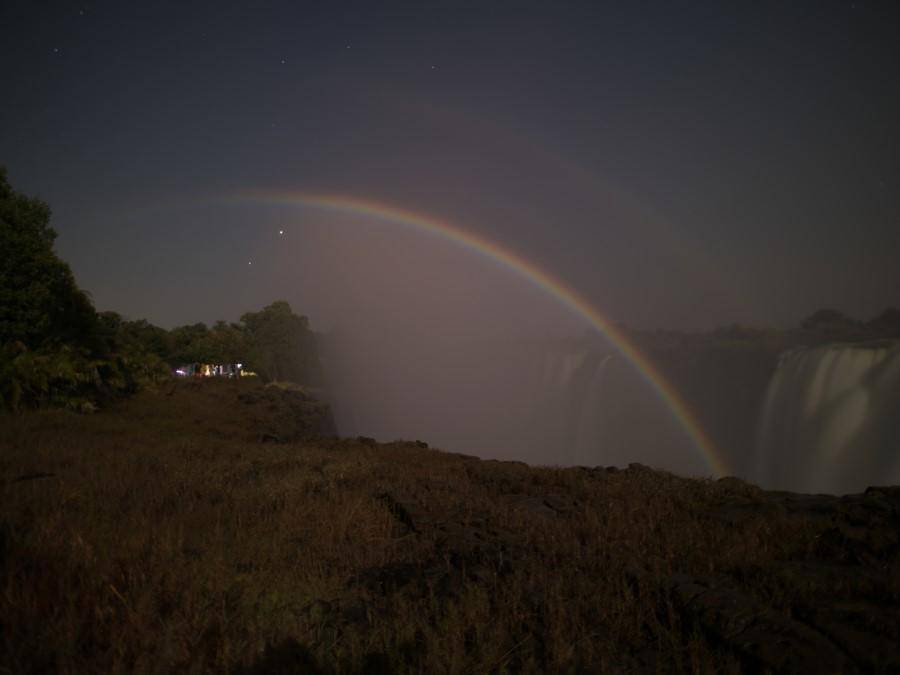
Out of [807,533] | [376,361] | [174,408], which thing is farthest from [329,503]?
[376,361]

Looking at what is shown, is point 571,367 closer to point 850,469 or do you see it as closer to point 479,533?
point 850,469

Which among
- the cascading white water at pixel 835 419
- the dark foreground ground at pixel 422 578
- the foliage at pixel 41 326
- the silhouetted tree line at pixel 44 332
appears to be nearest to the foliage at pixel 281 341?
the silhouetted tree line at pixel 44 332

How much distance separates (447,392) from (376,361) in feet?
78.6

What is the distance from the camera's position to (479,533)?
4898mm

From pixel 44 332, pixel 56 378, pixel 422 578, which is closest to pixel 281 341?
pixel 44 332

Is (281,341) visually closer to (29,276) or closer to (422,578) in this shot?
(29,276)

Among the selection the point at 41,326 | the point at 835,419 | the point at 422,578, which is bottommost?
the point at 422,578

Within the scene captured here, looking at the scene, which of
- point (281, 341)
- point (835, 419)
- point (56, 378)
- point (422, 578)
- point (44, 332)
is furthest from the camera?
point (281, 341)

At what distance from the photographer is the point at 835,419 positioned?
4075 centimetres

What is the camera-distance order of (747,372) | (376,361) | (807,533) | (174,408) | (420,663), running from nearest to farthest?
(420,663) → (807,533) → (174,408) → (747,372) → (376,361)

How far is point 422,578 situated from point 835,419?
172ft

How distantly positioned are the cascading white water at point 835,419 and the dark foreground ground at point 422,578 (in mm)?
41609

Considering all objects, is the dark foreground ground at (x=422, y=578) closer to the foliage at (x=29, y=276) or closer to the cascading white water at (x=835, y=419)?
the foliage at (x=29, y=276)

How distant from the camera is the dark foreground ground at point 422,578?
101 inches
